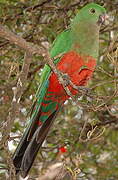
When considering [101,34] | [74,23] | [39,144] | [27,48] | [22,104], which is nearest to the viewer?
[27,48]

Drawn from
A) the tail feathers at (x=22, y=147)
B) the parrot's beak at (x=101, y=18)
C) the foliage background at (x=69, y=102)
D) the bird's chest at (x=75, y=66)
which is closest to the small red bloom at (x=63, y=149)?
the foliage background at (x=69, y=102)

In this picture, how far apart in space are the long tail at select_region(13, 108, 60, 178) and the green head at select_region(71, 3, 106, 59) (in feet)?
2.28

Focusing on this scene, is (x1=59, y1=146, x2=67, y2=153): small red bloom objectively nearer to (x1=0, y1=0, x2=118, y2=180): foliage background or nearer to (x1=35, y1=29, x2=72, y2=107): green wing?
(x1=0, y1=0, x2=118, y2=180): foliage background

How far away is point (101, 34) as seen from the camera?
4.00 metres

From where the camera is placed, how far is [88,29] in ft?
10.7

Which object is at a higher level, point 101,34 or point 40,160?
point 101,34

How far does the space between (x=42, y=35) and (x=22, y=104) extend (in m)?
0.69

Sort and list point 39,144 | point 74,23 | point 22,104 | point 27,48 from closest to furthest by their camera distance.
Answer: point 27,48 < point 39,144 < point 74,23 < point 22,104

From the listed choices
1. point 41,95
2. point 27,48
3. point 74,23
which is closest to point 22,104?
point 41,95

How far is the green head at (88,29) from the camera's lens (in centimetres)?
309

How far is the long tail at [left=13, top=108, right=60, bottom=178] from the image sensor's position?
2.78 m

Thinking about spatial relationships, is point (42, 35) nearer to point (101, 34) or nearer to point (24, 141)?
point (101, 34)

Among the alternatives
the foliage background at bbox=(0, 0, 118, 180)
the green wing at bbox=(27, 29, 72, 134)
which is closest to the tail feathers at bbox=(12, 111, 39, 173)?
the green wing at bbox=(27, 29, 72, 134)

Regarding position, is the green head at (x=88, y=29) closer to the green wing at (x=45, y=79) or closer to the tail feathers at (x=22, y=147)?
the green wing at (x=45, y=79)
